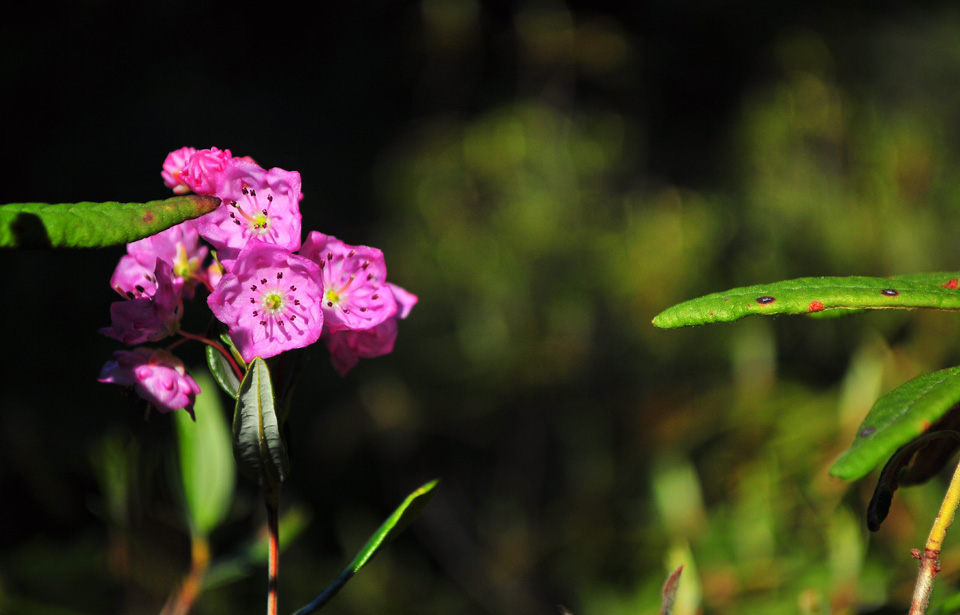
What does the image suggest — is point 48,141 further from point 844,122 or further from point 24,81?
point 844,122

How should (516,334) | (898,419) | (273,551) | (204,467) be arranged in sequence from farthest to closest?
1. (516,334)
2. (204,467)
3. (273,551)
4. (898,419)

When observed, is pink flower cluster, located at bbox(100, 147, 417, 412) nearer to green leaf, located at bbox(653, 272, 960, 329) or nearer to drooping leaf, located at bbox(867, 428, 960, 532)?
green leaf, located at bbox(653, 272, 960, 329)

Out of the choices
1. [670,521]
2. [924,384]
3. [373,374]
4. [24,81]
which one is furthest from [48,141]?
[924,384]

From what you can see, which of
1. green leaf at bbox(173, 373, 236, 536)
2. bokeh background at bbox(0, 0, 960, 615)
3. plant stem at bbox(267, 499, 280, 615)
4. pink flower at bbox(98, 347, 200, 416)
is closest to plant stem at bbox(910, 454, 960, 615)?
bokeh background at bbox(0, 0, 960, 615)

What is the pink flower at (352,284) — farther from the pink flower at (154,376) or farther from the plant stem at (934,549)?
the plant stem at (934,549)

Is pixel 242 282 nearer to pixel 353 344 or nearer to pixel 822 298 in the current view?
pixel 353 344

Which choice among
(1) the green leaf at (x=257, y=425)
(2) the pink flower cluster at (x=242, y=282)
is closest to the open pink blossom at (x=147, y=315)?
(2) the pink flower cluster at (x=242, y=282)

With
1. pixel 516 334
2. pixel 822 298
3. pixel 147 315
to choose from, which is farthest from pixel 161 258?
pixel 516 334
